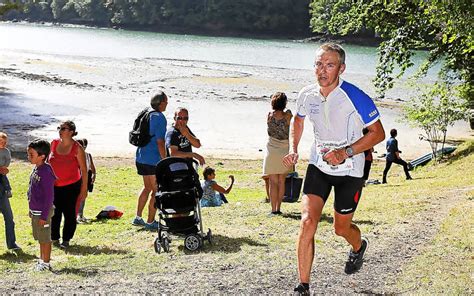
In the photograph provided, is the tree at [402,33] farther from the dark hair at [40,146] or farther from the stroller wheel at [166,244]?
the dark hair at [40,146]

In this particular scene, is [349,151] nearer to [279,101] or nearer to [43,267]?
[43,267]

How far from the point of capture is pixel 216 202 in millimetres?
12484

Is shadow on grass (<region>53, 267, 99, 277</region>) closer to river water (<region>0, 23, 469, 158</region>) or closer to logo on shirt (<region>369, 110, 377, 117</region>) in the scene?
logo on shirt (<region>369, 110, 377, 117</region>)

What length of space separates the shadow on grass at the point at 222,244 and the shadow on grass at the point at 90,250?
719 mm

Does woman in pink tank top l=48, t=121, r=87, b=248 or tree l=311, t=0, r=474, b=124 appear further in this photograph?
tree l=311, t=0, r=474, b=124

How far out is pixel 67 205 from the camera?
9.34 meters

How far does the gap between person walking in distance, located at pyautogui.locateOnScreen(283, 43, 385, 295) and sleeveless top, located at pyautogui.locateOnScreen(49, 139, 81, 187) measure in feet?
13.2

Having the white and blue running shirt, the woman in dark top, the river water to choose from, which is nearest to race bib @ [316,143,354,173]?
the white and blue running shirt

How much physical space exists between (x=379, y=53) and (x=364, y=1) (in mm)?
1660

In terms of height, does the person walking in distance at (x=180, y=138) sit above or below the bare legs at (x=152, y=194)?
above

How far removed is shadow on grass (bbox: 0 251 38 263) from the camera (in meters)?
8.73

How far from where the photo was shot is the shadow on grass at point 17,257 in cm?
873

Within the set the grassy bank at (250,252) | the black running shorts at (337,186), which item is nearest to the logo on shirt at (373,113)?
the black running shorts at (337,186)

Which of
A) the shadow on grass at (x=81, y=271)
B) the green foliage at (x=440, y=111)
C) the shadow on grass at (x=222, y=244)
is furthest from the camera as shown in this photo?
the green foliage at (x=440, y=111)
